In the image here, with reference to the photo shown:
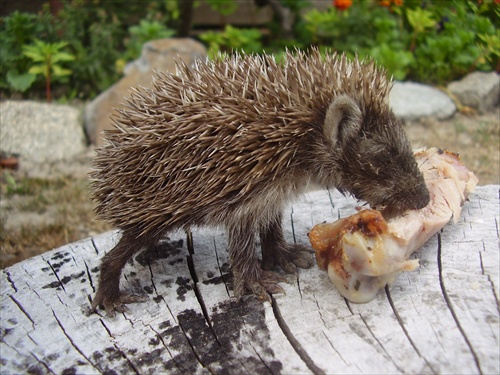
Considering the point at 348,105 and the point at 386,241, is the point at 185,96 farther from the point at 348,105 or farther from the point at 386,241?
the point at 386,241

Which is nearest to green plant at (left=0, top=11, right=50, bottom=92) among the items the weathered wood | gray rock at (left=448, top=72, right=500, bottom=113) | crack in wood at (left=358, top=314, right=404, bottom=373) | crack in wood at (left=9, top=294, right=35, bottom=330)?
the weathered wood

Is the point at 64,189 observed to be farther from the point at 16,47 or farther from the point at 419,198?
the point at 419,198

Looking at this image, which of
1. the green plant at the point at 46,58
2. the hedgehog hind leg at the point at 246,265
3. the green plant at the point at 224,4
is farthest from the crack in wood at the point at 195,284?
the green plant at the point at 224,4

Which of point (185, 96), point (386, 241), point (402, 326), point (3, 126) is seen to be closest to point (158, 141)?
point (185, 96)

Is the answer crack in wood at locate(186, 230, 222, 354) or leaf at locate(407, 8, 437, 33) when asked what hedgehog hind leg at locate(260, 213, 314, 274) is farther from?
leaf at locate(407, 8, 437, 33)

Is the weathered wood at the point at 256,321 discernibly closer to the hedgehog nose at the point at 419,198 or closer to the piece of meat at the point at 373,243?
the piece of meat at the point at 373,243
